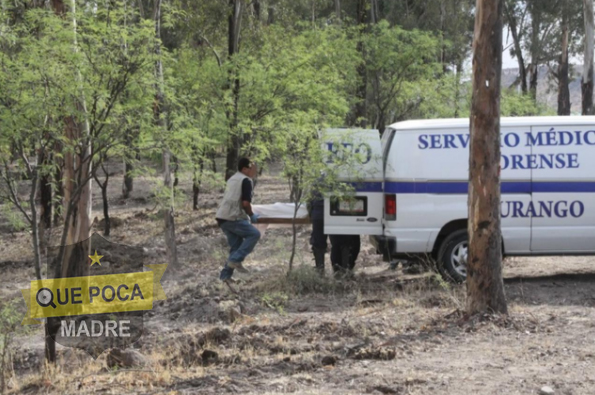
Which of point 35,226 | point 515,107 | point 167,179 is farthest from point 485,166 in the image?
point 515,107

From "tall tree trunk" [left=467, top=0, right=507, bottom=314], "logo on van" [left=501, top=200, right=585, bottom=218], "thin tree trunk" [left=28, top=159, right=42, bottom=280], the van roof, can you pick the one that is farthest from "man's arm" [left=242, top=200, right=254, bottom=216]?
"logo on van" [left=501, top=200, right=585, bottom=218]

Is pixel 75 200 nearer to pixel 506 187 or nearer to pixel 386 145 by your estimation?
pixel 386 145

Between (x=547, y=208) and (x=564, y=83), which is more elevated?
(x=564, y=83)

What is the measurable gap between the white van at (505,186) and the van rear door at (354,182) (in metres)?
0.05

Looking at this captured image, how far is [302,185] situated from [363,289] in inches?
66.0

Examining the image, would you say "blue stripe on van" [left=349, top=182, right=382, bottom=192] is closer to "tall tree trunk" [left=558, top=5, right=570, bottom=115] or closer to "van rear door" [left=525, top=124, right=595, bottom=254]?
"van rear door" [left=525, top=124, right=595, bottom=254]

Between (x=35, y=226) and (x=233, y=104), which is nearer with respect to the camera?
(x=35, y=226)

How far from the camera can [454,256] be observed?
11.2 metres

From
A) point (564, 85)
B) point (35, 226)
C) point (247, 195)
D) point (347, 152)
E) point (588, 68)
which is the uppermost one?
point (564, 85)

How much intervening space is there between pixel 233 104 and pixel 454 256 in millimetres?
8071

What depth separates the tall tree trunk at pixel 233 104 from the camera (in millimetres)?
17891

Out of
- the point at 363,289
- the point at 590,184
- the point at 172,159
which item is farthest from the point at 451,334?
the point at 172,159

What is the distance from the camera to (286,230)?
1877 cm

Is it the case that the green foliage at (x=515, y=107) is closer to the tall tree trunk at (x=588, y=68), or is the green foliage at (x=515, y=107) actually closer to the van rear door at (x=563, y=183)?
the tall tree trunk at (x=588, y=68)
